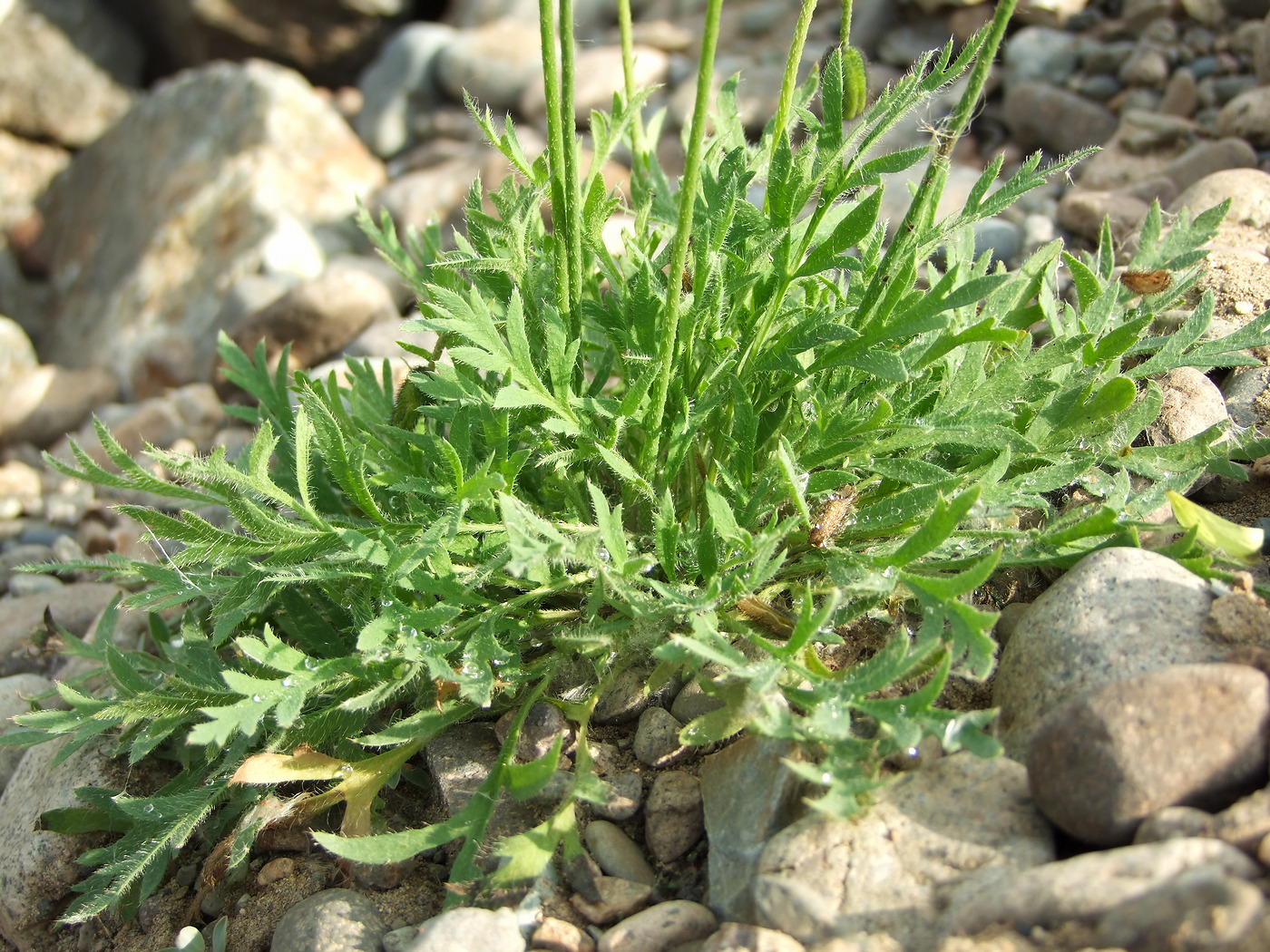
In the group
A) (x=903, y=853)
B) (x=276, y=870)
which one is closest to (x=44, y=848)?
(x=276, y=870)

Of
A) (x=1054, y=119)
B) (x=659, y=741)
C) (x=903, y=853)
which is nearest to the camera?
(x=903, y=853)

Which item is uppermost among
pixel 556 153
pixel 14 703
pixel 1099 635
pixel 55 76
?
pixel 556 153

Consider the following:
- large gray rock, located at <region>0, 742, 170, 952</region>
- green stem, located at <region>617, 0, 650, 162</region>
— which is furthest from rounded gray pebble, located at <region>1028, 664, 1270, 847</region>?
large gray rock, located at <region>0, 742, 170, 952</region>

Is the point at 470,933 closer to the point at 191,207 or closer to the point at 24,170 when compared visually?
the point at 191,207

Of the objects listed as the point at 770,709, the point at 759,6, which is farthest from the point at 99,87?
the point at 770,709

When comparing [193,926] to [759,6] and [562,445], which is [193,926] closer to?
[562,445]

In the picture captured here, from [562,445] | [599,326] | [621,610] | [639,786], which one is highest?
[599,326]
